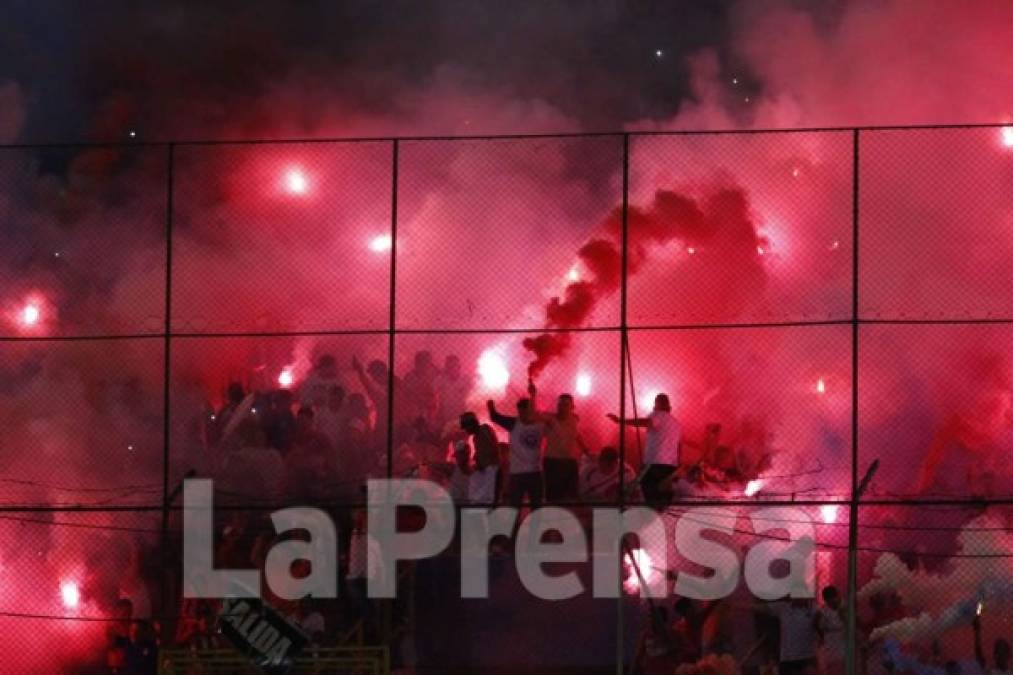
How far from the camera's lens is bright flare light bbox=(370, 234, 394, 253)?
22.8 meters

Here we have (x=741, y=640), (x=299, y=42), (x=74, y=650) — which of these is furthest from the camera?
(x=299, y=42)

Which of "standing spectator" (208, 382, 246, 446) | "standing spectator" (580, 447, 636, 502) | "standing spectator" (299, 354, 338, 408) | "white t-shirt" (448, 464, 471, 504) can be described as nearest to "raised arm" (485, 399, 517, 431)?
"white t-shirt" (448, 464, 471, 504)

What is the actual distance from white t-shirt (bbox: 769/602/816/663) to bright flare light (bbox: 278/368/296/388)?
5.30 meters

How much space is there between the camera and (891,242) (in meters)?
22.2

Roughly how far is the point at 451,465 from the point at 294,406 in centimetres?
169

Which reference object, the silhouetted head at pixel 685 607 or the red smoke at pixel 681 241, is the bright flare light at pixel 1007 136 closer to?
the red smoke at pixel 681 241

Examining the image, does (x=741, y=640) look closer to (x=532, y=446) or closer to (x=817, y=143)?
(x=532, y=446)

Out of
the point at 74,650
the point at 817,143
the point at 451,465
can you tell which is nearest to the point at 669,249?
the point at 817,143

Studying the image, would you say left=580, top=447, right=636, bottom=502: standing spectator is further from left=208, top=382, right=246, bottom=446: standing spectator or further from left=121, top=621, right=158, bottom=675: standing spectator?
left=121, top=621, right=158, bottom=675: standing spectator

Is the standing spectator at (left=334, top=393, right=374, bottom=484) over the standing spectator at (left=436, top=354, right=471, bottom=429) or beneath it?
beneath

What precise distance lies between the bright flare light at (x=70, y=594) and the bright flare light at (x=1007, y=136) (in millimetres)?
9487

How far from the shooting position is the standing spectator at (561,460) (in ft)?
63.4

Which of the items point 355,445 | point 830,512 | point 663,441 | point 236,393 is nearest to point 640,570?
point 663,441

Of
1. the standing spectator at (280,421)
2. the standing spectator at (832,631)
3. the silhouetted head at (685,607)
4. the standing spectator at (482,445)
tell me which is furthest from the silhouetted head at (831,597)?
the standing spectator at (280,421)
